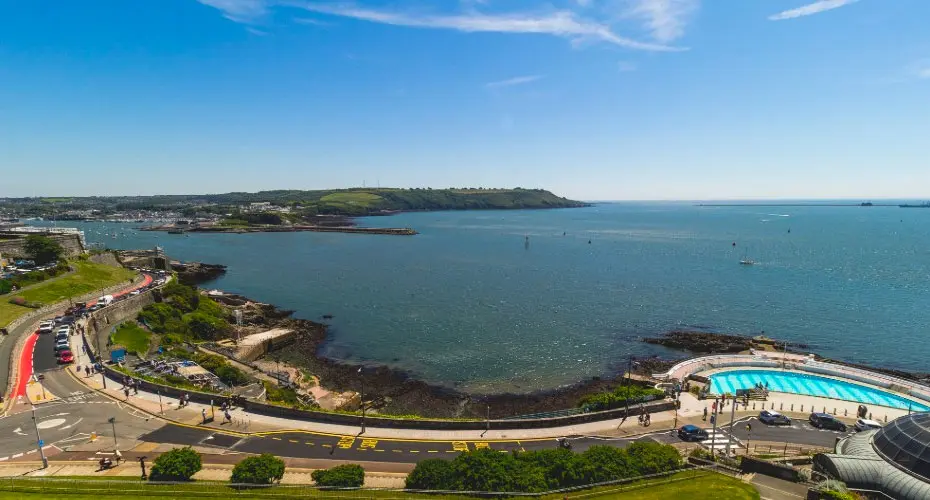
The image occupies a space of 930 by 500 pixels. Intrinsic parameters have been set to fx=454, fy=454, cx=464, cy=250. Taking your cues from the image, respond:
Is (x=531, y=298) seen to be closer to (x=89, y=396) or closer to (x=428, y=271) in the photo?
(x=428, y=271)

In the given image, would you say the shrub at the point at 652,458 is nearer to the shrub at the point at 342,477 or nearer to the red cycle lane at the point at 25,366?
the shrub at the point at 342,477

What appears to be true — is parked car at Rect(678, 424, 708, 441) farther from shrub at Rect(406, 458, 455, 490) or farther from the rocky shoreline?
shrub at Rect(406, 458, 455, 490)

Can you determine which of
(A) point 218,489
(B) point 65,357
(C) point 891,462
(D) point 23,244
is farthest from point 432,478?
(D) point 23,244

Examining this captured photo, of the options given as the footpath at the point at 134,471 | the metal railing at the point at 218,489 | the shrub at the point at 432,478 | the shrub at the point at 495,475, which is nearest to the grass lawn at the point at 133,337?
the footpath at the point at 134,471

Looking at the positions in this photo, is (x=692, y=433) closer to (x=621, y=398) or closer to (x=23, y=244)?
(x=621, y=398)

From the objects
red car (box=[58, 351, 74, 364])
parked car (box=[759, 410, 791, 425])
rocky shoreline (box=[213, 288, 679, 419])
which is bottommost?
rocky shoreline (box=[213, 288, 679, 419])

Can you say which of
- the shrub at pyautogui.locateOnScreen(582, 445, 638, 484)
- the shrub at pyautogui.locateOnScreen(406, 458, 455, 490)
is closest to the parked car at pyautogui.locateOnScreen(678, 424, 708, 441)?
the shrub at pyautogui.locateOnScreen(582, 445, 638, 484)
